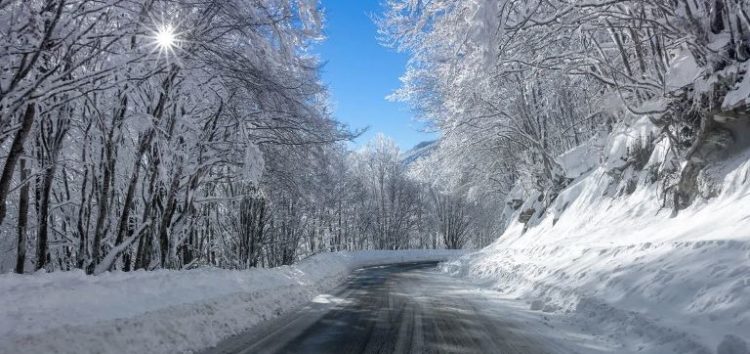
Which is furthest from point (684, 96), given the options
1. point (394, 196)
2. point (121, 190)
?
point (394, 196)

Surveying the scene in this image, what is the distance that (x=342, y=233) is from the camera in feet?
194

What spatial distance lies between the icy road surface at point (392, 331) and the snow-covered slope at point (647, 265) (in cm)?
116

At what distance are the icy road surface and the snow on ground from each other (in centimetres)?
59

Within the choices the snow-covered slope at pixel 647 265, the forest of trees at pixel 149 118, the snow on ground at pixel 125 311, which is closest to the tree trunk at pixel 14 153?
the forest of trees at pixel 149 118

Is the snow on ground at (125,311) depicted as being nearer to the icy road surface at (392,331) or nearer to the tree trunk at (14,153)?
the icy road surface at (392,331)

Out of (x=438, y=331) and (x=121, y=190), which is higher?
(x=121, y=190)

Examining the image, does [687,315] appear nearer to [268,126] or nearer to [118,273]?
[118,273]

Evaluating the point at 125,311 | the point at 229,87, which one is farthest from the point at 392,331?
the point at 229,87

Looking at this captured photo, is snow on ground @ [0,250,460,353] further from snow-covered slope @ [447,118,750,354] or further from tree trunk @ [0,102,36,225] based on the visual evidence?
snow-covered slope @ [447,118,750,354]

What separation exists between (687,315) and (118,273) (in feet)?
25.8

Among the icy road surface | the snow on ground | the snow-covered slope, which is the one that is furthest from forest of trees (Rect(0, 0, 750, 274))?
the icy road surface

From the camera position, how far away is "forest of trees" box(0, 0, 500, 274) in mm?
6544

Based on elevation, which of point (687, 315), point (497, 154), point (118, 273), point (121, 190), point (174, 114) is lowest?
point (687, 315)

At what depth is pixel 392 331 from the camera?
7.68 metres
